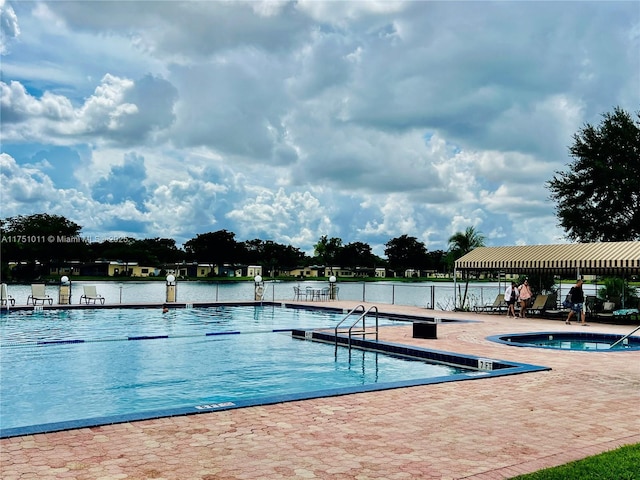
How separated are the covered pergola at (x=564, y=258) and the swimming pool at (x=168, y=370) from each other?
10.4 m

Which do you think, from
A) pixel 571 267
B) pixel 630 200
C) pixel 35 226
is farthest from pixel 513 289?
pixel 35 226

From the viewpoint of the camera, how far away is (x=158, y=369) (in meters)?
12.3

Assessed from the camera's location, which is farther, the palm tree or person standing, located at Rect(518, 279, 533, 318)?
the palm tree

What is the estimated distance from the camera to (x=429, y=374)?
11.4 m

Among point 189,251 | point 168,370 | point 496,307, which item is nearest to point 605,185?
point 496,307

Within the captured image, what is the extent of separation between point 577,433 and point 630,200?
35.7 meters

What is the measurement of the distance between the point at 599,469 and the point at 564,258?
18.6 m

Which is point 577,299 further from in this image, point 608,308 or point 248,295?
point 248,295

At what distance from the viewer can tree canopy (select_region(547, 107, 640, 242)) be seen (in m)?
37.2

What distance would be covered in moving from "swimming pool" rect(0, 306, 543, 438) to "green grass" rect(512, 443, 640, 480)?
11.3ft

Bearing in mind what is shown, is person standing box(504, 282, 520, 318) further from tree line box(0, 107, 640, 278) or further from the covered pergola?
tree line box(0, 107, 640, 278)

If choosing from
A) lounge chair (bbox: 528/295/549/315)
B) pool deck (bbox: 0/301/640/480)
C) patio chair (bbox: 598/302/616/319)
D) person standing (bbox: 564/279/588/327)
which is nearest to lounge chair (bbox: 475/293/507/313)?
lounge chair (bbox: 528/295/549/315)

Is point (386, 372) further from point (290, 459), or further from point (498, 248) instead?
point (498, 248)

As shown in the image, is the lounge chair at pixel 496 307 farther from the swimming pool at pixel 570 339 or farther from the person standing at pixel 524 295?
the swimming pool at pixel 570 339
